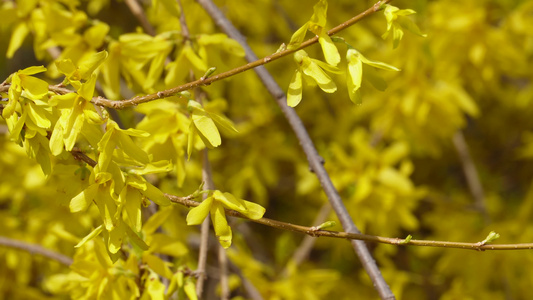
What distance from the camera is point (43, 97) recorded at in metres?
0.98

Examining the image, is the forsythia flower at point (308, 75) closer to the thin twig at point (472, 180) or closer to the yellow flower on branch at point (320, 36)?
the yellow flower on branch at point (320, 36)

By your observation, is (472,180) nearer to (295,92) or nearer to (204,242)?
(204,242)

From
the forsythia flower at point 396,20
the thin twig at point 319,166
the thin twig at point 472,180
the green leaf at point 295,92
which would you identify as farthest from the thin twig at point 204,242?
the thin twig at point 472,180

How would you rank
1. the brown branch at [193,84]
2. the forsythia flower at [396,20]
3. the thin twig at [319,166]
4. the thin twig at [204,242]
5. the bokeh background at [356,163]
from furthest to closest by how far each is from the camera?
the bokeh background at [356,163] < the thin twig at [204,242] < the thin twig at [319,166] < the forsythia flower at [396,20] < the brown branch at [193,84]

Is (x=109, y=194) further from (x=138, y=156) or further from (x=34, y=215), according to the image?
(x=34, y=215)

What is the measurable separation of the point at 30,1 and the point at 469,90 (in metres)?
2.25

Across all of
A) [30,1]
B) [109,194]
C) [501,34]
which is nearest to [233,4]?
[30,1]

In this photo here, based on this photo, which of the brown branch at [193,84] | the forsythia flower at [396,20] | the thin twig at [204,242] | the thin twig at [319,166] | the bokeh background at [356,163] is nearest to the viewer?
the brown branch at [193,84]

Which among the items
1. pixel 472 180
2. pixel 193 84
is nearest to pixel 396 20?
pixel 193 84

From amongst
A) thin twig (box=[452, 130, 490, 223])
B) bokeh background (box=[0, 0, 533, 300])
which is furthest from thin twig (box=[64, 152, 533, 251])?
thin twig (box=[452, 130, 490, 223])

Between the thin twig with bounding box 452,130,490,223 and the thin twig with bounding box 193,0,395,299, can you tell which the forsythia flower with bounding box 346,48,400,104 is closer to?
the thin twig with bounding box 193,0,395,299

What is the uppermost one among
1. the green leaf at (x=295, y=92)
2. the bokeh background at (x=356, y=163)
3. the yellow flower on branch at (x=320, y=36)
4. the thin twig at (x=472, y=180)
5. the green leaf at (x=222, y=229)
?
the thin twig at (x=472, y=180)

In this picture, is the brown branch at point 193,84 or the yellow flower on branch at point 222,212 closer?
the brown branch at point 193,84

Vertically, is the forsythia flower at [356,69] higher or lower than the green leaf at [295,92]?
higher
